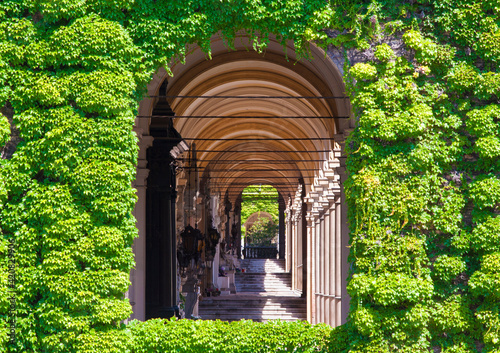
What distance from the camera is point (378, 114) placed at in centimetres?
915

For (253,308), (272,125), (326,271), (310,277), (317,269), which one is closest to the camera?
(326,271)

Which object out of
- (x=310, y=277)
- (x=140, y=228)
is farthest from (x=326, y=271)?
(x=140, y=228)

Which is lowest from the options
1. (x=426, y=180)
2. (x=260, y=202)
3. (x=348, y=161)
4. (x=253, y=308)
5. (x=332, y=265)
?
(x=253, y=308)

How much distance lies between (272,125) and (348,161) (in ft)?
48.3

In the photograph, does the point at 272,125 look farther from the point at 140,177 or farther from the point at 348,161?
the point at 348,161

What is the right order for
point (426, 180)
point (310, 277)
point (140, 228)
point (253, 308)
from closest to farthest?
1. point (426, 180)
2. point (140, 228)
3. point (310, 277)
4. point (253, 308)

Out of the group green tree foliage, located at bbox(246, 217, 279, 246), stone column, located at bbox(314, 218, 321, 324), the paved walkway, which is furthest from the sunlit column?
green tree foliage, located at bbox(246, 217, 279, 246)

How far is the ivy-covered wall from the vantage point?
28.9 feet

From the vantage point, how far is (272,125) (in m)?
24.1

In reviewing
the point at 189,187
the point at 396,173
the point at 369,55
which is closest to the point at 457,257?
the point at 396,173

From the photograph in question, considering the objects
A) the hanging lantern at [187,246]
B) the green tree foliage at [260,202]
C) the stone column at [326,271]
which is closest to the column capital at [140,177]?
the hanging lantern at [187,246]

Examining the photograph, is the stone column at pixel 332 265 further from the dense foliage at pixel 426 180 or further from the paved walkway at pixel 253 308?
the dense foliage at pixel 426 180

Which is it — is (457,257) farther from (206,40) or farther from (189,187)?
(189,187)

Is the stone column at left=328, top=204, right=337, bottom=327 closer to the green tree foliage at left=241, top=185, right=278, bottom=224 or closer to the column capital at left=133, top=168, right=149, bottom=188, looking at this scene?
the column capital at left=133, top=168, right=149, bottom=188
